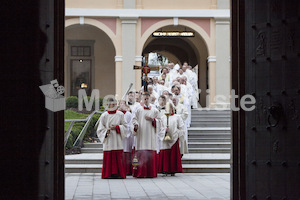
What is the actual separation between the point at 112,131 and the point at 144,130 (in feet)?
2.67

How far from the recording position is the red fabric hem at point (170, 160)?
47.1 feet

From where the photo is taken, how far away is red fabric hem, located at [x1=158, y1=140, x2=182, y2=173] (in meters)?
14.4

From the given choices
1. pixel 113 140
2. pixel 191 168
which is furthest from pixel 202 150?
pixel 113 140

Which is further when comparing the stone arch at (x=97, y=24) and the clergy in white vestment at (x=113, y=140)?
the stone arch at (x=97, y=24)

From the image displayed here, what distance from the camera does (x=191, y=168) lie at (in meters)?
14.9

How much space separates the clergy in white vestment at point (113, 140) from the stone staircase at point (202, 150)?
1300 millimetres

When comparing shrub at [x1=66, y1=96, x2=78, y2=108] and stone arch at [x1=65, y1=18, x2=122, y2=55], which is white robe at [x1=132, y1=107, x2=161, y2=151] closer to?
shrub at [x1=66, y1=96, x2=78, y2=108]

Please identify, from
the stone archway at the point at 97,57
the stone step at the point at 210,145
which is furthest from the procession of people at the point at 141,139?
the stone archway at the point at 97,57

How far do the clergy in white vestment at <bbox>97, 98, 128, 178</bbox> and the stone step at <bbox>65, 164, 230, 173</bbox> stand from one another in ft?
4.14

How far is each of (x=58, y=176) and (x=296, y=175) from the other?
108 inches

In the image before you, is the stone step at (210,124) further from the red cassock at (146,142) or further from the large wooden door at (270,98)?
the large wooden door at (270,98)

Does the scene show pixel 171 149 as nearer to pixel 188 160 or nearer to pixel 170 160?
pixel 170 160

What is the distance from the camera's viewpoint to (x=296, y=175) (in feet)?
20.2

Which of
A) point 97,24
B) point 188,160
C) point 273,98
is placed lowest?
point 188,160
